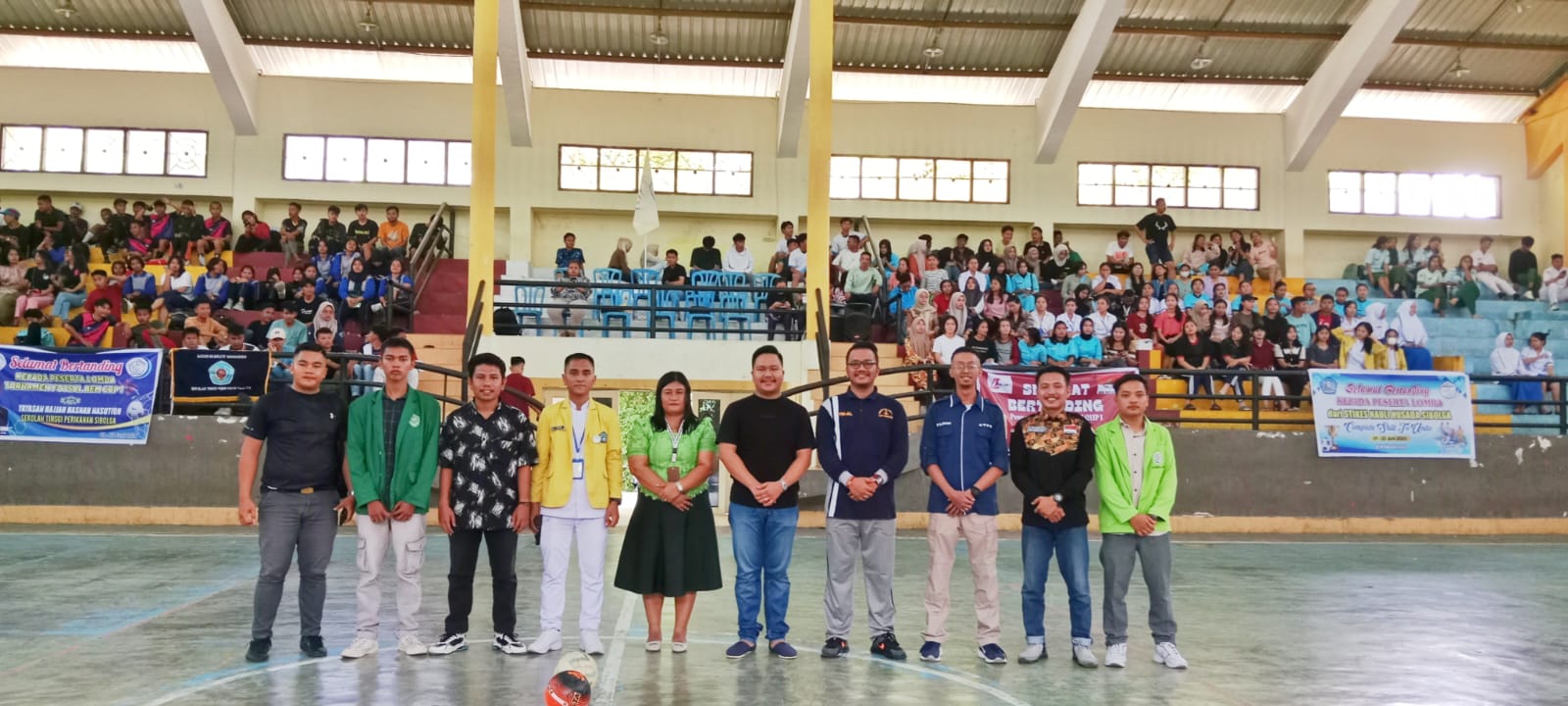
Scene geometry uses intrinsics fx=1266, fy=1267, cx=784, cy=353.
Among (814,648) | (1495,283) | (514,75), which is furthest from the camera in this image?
(1495,283)

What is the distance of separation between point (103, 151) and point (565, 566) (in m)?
21.7

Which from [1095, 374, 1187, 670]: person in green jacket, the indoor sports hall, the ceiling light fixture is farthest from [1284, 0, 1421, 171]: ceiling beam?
the ceiling light fixture

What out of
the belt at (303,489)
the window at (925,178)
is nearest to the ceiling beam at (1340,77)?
the window at (925,178)

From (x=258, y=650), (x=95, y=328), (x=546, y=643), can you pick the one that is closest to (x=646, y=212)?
(x=95, y=328)

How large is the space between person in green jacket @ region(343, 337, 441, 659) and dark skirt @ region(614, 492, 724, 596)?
3.77ft

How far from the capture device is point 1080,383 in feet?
49.8

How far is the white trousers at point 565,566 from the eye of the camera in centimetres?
700

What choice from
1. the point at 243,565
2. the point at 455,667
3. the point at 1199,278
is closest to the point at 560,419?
the point at 455,667

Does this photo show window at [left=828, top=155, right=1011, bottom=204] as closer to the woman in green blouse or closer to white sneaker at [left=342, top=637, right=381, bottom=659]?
the woman in green blouse

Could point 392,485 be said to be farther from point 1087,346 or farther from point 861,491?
point 1087,346

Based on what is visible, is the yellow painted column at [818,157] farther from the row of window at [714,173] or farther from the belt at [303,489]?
the belt at [303,489]

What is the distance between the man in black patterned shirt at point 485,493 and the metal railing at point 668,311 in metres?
10.4

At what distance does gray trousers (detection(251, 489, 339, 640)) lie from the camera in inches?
269

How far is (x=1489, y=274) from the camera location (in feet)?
81.7
